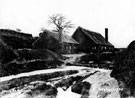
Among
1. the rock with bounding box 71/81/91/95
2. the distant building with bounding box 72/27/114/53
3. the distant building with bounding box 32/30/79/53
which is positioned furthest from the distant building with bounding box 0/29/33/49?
the distant building with bounding box 72/27/114/53

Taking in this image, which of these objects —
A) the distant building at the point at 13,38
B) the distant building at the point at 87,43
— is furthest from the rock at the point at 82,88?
the distant building at the point at 87,43

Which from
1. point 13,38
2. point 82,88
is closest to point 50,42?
point 13,38

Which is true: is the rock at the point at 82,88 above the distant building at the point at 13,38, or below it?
below

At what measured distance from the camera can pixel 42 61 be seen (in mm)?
17047

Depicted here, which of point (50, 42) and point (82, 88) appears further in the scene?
point (50, 42)

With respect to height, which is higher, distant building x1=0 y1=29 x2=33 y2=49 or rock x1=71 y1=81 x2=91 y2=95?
distant building x1=0 y1=29 x2=33 y2=49

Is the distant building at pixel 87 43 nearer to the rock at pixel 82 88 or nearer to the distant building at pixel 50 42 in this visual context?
the distant building at pixel 50 42

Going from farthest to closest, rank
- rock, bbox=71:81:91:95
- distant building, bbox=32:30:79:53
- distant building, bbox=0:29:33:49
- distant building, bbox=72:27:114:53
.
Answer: distant building, bbox=72:27:114:53
distant building, bbox=32:30:79:53
distant building, bbox=0:29:33:49
rock, bbox=71:81:91:95

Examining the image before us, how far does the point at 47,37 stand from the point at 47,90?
25.6 meters

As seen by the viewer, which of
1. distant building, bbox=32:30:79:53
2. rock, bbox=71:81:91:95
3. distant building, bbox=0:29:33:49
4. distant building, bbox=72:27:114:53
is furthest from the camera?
distant building, bbox=72:27:114:53

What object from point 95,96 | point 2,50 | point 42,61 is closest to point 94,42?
point 42,61

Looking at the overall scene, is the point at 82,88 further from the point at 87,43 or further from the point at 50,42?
the point at 87,43

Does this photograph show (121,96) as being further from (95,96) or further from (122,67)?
(122,67)

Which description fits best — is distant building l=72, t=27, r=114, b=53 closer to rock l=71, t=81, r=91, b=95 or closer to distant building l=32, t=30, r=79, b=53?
distant building l=32, t=30, r=79, b=53
